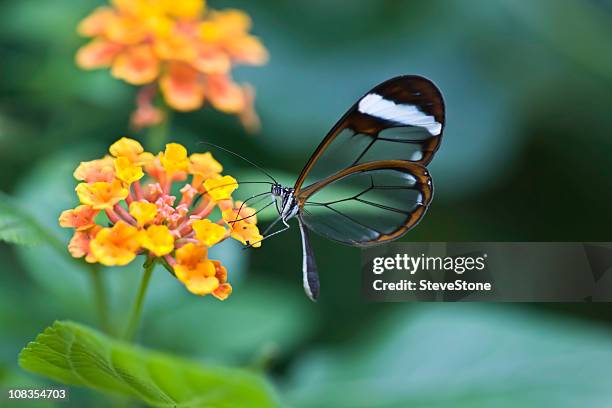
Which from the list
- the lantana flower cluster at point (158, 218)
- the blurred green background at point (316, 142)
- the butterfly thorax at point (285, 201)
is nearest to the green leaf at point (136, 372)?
the lantana flower cluster at point (158, 218)

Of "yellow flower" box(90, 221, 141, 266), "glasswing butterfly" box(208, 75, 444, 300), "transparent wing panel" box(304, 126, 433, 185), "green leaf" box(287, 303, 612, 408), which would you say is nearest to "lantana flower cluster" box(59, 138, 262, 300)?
"yellow flower" box(90, 221, 141, 266)

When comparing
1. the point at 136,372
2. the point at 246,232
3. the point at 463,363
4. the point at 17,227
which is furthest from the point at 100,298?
the point at 463,363

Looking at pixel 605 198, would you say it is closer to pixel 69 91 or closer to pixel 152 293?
pixel 152 293

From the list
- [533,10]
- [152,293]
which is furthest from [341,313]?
[533,10]

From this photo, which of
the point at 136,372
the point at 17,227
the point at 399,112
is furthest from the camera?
the point at 399,112

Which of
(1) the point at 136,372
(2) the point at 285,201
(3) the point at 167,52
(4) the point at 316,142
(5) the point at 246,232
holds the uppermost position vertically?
(4) the point at 316,142

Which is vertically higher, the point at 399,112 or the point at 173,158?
the point at 399,112

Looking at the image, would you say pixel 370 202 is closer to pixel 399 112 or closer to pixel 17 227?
pixel 399 112

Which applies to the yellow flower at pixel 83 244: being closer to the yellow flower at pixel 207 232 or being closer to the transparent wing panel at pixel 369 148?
the yellow flower at pixel 207 232
